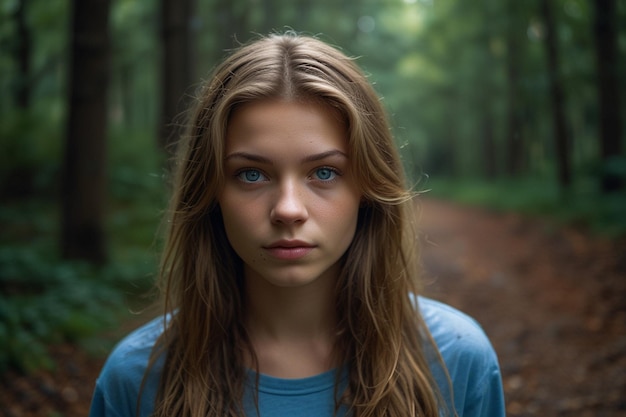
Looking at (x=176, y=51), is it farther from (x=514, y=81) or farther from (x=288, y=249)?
(x=514, y=81)

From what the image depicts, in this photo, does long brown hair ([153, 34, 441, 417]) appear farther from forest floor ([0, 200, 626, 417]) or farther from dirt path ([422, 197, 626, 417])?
forest floor ([0, 200, 626, 417])

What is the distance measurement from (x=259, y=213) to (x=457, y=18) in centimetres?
2181

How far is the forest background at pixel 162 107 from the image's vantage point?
6168 mm

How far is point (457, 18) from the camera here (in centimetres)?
2147

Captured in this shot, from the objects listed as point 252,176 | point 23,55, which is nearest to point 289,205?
point 252,176

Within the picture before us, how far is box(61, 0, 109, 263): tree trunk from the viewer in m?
7.10

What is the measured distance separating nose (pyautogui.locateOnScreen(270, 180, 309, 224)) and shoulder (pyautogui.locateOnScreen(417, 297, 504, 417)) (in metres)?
0.67

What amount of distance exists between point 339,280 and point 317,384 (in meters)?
0.36

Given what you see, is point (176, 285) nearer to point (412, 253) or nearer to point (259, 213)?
point (259, 213)

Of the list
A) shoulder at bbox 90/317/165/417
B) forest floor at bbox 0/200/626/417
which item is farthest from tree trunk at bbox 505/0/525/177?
shoulder at bbox 90/317/165/417

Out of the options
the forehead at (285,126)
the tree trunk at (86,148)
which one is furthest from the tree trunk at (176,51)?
the forehead at (285,126)

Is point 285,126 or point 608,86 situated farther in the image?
point 608,86

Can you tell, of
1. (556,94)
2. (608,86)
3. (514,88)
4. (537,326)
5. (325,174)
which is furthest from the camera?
(514,88)

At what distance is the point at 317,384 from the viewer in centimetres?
179
